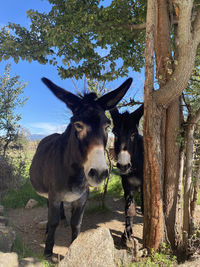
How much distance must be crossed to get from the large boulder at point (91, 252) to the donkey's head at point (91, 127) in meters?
0.92

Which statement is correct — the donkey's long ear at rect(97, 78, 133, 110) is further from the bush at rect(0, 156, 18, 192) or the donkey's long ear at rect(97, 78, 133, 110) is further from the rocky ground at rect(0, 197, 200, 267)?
the bush at rect(0, 156, 18, 192)

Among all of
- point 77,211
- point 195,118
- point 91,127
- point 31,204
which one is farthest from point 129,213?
point 31,204

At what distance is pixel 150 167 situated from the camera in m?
3.70

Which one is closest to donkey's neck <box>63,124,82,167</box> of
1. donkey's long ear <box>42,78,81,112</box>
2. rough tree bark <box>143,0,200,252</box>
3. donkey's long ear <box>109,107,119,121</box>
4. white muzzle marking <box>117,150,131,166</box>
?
donkey's long ear <box>42,78,81,112</box>

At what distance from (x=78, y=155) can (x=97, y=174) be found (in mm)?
762

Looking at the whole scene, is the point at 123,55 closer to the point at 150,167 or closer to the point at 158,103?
the point at 158,103

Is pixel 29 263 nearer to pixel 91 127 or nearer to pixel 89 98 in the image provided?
pixel 91 127

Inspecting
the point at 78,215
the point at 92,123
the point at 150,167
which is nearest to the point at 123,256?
the point at 78,215

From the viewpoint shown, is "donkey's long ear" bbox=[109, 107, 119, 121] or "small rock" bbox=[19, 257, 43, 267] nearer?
"small rock" bbox=[19, 257, 43, 267]

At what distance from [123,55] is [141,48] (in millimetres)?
687

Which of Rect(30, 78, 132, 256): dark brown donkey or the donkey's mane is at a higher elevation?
the donkey's mane

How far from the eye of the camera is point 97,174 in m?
2.44

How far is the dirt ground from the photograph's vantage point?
482 cm

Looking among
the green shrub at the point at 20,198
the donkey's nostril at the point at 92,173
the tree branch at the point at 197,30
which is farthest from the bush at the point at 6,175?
the tree branch at the point at 197,30
